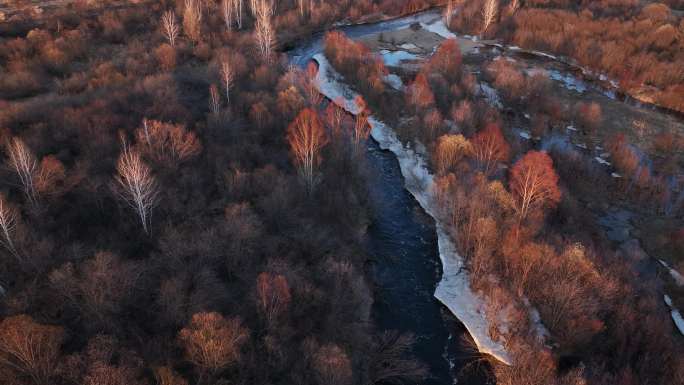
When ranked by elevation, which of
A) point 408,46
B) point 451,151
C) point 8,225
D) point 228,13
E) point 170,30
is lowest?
point 408,46

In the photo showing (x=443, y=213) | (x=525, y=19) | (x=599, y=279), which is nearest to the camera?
(x=599, y=279)

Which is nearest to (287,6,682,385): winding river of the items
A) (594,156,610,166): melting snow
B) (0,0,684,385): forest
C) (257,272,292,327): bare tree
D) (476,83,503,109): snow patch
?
(0,0,684,385): forest

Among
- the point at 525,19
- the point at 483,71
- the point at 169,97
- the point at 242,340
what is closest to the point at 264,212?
the point at 242,340

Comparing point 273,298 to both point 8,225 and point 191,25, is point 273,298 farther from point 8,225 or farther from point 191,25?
point 191,25

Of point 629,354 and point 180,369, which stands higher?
point 180,369

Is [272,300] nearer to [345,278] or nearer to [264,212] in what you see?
[345,278]

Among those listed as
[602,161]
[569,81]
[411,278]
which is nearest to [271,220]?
[411,278]
